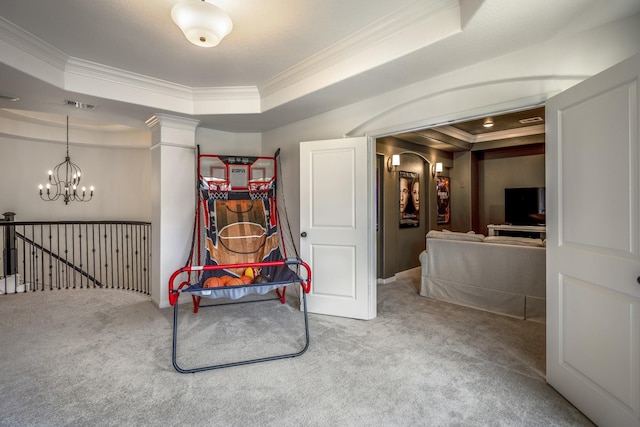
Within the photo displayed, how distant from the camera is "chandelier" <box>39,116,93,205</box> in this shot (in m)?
5.75

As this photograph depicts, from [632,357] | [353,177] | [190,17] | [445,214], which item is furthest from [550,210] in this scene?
[445,214]

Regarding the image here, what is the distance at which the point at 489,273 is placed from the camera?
12.2 feet

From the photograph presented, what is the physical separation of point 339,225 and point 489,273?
6.17ft

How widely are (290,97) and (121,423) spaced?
3039 millimetres

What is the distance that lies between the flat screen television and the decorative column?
6.37 meters

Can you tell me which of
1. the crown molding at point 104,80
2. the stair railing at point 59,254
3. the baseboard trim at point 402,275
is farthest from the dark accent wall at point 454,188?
the stair railing at point 59,254

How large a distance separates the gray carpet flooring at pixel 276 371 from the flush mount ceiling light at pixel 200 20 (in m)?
2.32

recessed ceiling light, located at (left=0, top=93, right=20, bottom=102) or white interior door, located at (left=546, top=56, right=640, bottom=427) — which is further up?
recessed ceiling light, located at (left=0, top=93, right=20, bottom=102)

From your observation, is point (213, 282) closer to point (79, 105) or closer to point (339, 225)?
point (339, 225)

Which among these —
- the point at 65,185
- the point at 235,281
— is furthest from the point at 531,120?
the point at 65,185

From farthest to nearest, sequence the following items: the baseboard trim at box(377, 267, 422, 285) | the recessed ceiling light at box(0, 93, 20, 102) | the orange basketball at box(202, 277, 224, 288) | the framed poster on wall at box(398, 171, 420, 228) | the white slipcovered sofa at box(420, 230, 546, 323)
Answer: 1. the framed poster on wall at box(398, 171, 420, 228)
2. the baseboard trim at box(377, 267, 422, 285)
3. the white slipcovered sofa at box(420, 230, 546, 323)
4. the recessed ceiling light at box(0, 93, 20, 102)
5. the orange basketball at box(202, 277, 224, 288)

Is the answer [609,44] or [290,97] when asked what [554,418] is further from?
[290,97]

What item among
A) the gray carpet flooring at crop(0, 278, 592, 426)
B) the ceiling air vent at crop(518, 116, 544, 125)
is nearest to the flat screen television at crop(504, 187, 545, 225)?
the ceiling air vent at crop(518, 116, 544, 125)

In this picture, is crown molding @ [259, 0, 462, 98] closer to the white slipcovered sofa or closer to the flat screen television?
the white slipcovered sofa
